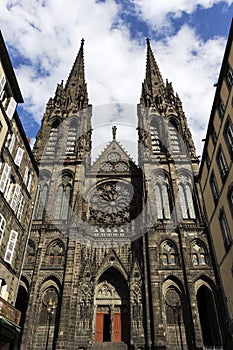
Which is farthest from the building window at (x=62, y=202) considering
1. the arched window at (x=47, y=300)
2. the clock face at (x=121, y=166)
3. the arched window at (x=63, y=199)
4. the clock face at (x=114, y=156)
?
the clock face at (x=114, y=156)

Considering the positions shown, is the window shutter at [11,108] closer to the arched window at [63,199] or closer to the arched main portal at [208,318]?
the arched window at [63,199]

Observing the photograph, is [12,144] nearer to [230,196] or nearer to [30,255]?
[30,255]

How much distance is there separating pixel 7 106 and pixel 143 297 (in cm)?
1494

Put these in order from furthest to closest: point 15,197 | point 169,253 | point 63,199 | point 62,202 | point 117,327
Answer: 1. point 63,199
2. point 62,202
3. point 169,253
4. point 117,327
5. point 15,197

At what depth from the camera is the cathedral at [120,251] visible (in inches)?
727

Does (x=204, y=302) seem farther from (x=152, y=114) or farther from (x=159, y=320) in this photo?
(x=152, y=114)

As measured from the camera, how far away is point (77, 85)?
3853 cm

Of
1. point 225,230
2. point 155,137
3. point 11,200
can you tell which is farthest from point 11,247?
point 155,137

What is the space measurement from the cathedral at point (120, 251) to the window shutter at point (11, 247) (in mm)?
5050

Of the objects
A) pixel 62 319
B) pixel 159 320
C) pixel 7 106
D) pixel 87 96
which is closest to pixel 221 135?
pixel 7 106

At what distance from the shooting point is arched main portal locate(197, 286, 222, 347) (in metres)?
18.5

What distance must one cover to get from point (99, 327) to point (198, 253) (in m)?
8.93

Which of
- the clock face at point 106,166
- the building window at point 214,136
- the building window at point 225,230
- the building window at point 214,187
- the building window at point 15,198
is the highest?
the clock face at point 106,166

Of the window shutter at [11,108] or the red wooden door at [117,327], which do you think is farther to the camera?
the red wooden door at [117,327]
